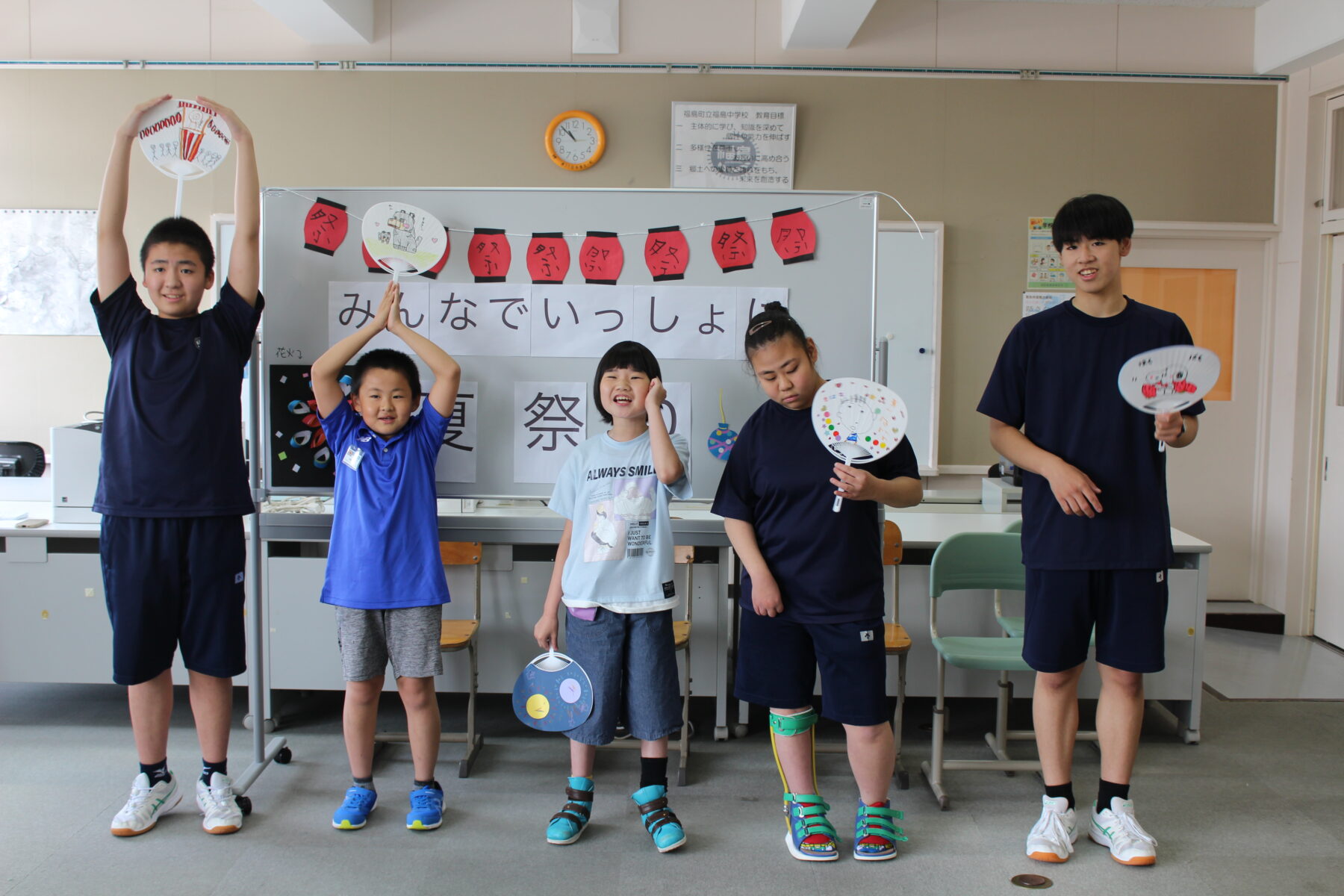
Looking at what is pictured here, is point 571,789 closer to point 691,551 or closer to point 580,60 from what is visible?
point 691,551

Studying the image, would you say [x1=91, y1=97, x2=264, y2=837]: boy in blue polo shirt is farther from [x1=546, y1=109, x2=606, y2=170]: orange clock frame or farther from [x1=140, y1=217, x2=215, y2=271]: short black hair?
[x1=546, y1=109, x2=606, y2=170]: orange clock frame

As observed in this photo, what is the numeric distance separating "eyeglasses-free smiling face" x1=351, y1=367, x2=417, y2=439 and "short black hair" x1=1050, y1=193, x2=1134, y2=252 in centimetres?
150

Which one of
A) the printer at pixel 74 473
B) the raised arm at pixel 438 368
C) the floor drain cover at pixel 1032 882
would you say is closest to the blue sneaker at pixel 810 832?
the floor drain cover at pixel 1032 882

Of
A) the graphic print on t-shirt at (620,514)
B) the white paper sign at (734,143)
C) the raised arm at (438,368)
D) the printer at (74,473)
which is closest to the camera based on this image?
the graphic print on t-shirt at (620,514)

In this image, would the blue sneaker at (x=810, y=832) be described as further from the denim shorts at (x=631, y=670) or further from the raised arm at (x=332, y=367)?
the raised arm at (x=332, y=367)

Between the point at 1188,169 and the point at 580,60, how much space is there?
2.83 metres

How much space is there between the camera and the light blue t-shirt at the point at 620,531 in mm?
2029

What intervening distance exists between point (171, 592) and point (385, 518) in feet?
1.67

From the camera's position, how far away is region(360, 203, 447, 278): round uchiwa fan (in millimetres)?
2268

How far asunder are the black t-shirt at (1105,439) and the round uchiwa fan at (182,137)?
1.97 meters

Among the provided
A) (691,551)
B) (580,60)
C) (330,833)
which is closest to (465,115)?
(580,60)

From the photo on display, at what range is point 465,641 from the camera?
2.53m

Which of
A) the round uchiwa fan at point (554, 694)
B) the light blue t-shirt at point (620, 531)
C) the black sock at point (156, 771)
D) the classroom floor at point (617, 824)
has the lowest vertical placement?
the classroom floor at point (617, 824)

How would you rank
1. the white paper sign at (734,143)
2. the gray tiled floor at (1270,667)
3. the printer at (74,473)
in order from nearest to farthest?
the printer at (74,473) → the gray tiled floor at (1270,667) → the white paper sign at (734,143)
